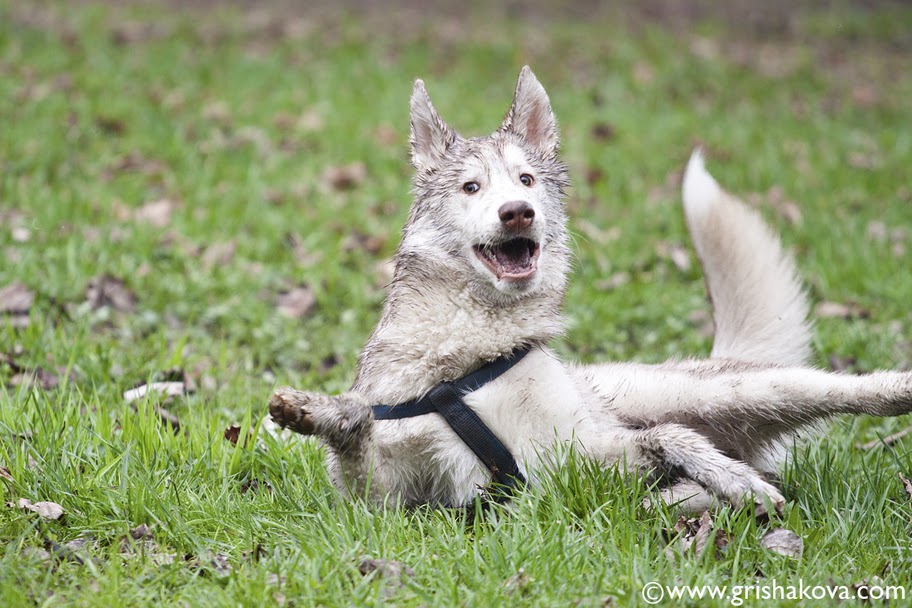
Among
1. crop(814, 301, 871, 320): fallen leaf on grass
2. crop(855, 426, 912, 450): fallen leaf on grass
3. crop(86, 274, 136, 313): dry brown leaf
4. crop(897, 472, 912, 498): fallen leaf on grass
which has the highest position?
crop(86, 274, 136, 313): dry brown leaf

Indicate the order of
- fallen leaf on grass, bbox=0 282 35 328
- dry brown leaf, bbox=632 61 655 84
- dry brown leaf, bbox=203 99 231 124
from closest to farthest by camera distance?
fallen leaf on grass, bbox=0 282 35 328
dry brown leaf, bbox=203 99 231 124
dry brown leaf, bbox=632 61 655 84

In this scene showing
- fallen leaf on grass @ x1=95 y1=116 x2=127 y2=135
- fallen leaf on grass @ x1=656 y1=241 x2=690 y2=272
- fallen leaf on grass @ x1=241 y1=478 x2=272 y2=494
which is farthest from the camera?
fallen leaf on grass @ x1=95 y1=116 x2=127 y2=135

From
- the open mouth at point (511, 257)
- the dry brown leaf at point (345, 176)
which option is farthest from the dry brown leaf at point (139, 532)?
the dry brown leaf at point (345, 176)

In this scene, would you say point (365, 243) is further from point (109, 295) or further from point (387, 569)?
point (387, 569)

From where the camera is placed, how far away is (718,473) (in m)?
2.94

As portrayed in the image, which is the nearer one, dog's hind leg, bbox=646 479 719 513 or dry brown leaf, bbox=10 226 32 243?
dog's hind leg, bbox=646 479 719 513

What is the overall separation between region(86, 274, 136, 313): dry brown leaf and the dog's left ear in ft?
8.36

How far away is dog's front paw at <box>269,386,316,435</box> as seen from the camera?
281 cm

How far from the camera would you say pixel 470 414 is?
305cm

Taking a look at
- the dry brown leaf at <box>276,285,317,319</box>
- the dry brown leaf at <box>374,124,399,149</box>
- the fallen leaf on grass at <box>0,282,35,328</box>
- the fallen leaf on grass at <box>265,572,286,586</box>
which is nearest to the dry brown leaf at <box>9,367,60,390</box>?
the fallen leaf on grass at <box>0,282,35,328</box>

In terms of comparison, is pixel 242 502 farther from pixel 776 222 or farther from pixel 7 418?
pixel 776 222

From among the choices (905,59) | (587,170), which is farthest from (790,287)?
(905,59)

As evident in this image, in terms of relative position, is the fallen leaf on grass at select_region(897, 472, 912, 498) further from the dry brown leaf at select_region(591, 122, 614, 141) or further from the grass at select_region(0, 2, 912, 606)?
the dry brown leaf at select_region(591, 122, 614, 141)

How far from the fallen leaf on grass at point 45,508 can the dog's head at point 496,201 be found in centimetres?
142
